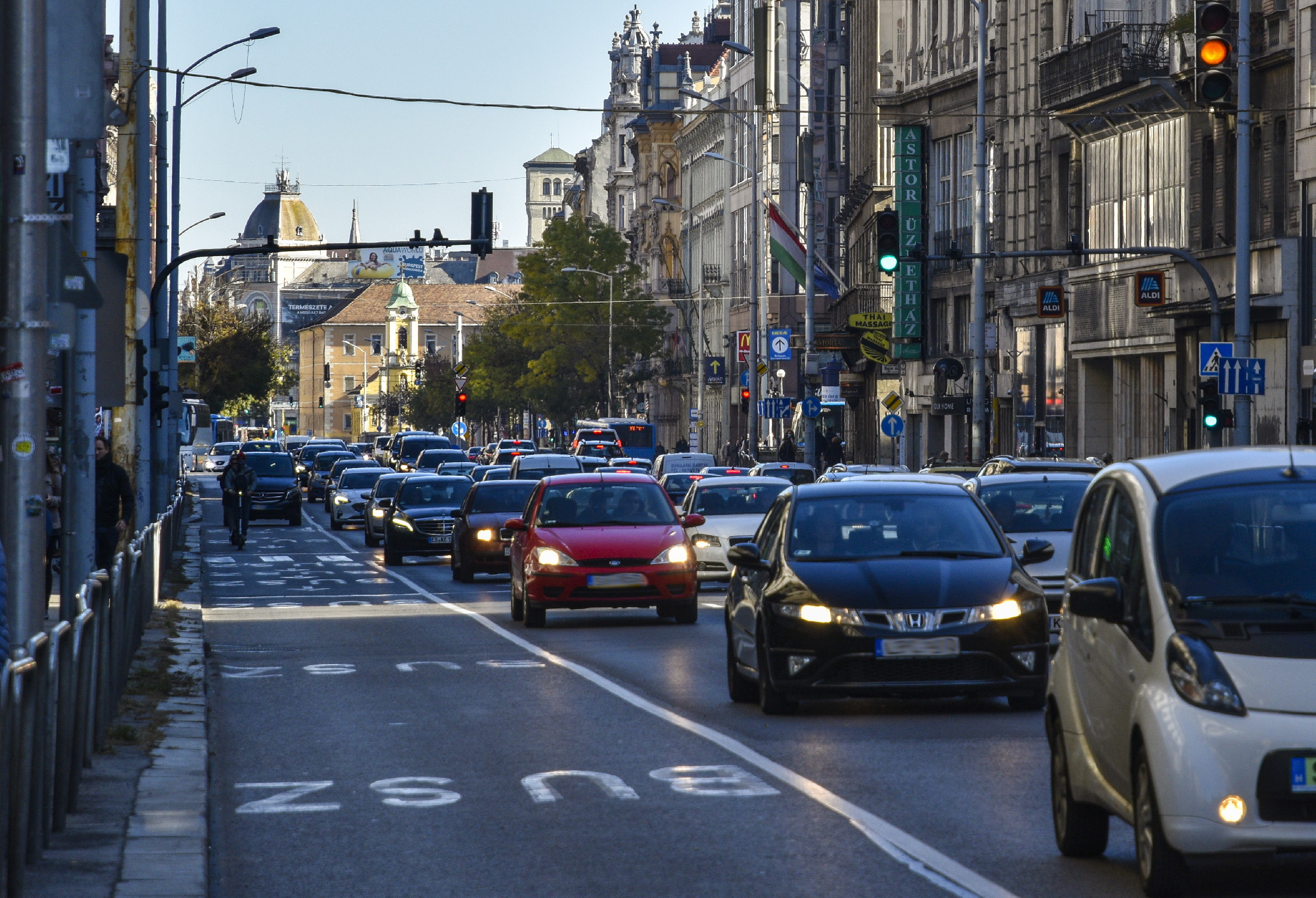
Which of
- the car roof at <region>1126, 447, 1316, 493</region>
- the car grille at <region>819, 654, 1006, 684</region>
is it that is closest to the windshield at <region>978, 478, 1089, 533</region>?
the car grille at <region>819, 654, 1006, 684</region>

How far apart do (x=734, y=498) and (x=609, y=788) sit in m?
20.6

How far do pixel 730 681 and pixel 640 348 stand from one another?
A: 92.9 meters

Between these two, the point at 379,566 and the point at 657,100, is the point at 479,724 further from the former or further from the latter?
the point at 657,100

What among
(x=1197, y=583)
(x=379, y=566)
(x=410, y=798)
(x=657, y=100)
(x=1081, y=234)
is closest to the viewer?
(x=1197, y=583)

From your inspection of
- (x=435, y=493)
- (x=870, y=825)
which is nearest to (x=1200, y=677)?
(x=870, y=825)

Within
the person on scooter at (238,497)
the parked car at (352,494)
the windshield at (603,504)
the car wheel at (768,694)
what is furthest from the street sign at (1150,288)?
the car wheel at (768,694)

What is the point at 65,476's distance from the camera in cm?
1608

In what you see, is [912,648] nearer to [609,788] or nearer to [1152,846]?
[609,788]

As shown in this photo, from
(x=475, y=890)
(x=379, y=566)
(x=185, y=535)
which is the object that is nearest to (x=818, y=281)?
(x=185, y=535)

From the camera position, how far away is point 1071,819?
29.8ft

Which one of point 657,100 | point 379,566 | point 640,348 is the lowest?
point 379,566

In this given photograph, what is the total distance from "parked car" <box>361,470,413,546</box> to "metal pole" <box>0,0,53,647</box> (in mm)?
35177

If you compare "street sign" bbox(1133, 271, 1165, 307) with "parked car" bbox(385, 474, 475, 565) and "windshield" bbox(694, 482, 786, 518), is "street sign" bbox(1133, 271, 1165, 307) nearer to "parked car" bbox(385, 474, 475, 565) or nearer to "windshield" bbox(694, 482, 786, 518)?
"parked car" bbox(385, 474, 475, 565)

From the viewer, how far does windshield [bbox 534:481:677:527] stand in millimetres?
24953
